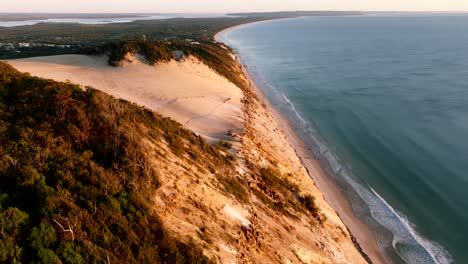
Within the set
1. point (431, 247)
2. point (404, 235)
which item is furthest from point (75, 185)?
point (431, 247)

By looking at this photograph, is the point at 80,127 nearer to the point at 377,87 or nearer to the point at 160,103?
the point at 160,103

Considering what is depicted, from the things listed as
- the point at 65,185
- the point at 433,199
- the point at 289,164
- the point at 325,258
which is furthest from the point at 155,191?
the point at 433,199

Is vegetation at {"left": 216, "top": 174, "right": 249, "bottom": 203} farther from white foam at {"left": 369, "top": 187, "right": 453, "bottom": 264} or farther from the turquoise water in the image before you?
white foam at {"left": 369, "top": 187, "right": 453, "bottom": 264}

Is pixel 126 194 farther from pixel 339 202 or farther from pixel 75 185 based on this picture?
pixel 339 202

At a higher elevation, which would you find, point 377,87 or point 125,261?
point 125,261

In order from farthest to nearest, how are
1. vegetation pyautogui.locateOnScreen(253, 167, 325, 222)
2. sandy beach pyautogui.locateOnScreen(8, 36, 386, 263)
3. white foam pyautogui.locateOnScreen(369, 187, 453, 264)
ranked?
white foam pyautogui.locateOnScreen(369, 187, 453, 264), vegetation pyautogui.locateOnScreen(253, 167, 325, 222), sandy beach pyautogui.locateOnScreen(8, 36, 386, 263)

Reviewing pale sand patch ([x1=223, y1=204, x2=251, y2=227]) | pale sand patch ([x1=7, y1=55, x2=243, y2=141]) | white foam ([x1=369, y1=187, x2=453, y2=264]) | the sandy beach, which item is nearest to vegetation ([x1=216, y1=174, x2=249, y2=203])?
the sandy beach
